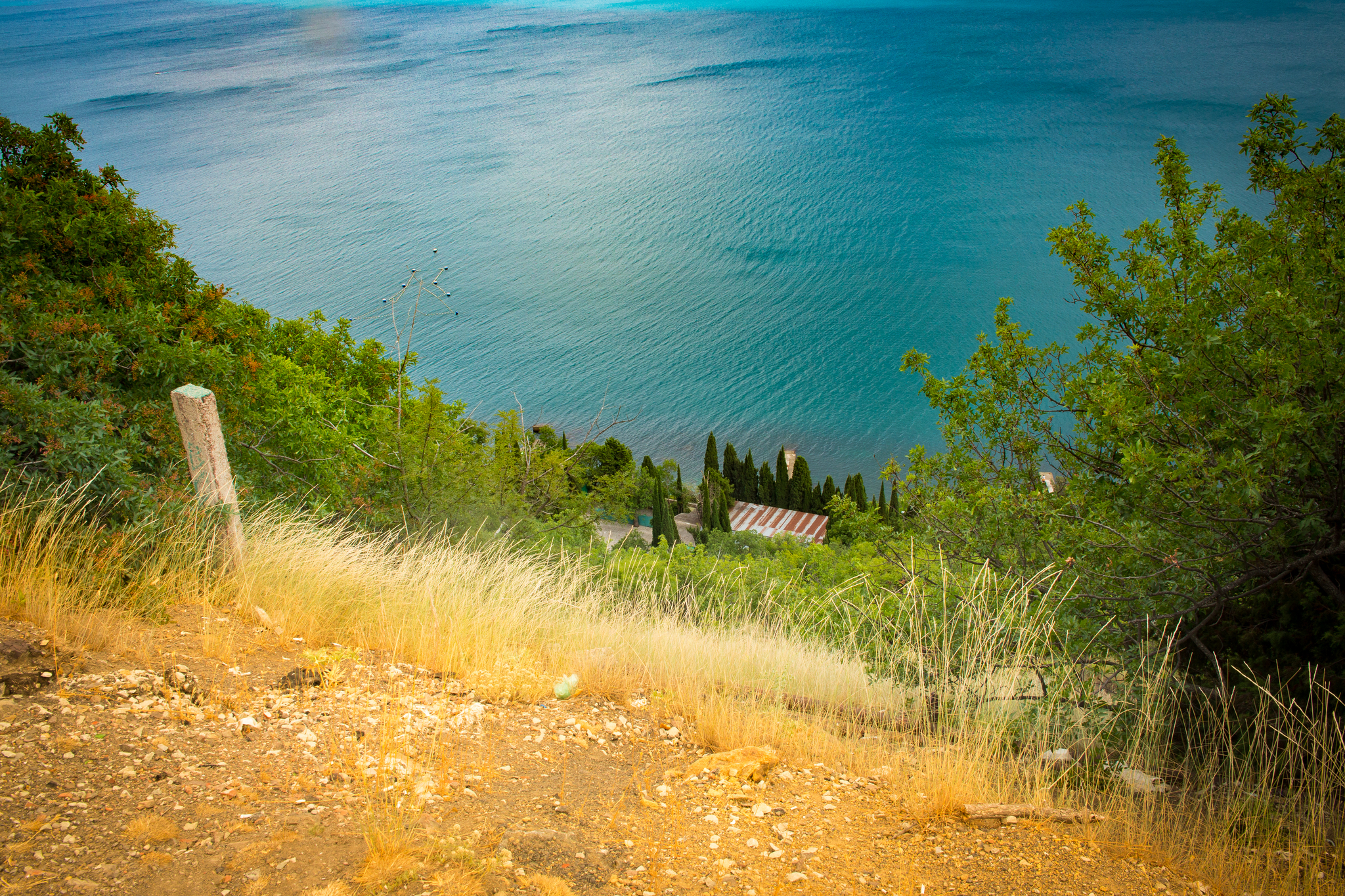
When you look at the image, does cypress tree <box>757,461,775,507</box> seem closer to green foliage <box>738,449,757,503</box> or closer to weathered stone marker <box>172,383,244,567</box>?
green foliage <box>738,449,757,503</box>

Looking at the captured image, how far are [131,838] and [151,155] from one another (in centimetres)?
7957

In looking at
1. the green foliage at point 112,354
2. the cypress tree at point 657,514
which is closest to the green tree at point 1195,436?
the green foliage at point 112,354

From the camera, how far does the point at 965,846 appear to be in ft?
11.3

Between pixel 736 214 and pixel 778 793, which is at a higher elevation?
pixel 736 214

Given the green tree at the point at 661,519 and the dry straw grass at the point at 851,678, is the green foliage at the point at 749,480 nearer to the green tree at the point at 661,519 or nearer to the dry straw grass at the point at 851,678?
the green tree at the point at 661,519

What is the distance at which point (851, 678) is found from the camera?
19.0 feet

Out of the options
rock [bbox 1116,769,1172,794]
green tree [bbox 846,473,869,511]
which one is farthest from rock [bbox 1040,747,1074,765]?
green tree [bbox 846,473,869,511]

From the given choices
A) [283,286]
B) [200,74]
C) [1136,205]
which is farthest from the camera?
[200,74]

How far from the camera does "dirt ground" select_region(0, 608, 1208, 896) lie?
2.98m

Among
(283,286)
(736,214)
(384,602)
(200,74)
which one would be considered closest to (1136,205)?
(736,214)

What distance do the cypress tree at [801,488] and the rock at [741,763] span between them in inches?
1438

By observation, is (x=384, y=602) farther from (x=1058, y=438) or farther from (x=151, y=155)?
(x=151, y=155)

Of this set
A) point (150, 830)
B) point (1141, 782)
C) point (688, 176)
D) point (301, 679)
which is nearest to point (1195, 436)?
point (1141, 782)

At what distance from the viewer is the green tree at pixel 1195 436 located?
4922 mm
